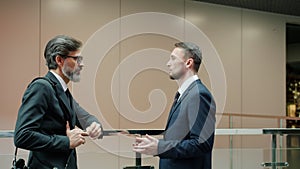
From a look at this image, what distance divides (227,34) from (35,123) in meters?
6.27

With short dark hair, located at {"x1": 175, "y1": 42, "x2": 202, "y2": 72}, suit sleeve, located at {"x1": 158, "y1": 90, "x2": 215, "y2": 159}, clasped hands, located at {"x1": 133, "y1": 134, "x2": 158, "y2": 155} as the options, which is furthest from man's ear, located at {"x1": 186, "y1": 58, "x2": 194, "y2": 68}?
clasped hands, located at {"x1": 133, "y1": 134, "x2": 158, "y2": 155}

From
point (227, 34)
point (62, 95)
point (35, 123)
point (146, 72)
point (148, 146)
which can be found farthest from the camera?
point (227, 34)

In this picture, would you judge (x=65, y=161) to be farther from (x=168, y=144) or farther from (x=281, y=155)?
(x=281, y=155)

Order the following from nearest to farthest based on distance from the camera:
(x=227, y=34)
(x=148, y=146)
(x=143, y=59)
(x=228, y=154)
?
(x=148, y=146), (x=228, y=154), (x=143, y=59), (x=227, y=34)

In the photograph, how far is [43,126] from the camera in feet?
5.33

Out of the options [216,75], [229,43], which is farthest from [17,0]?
[229,43]

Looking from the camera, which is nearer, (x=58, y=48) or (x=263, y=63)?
(x=58, y=48)

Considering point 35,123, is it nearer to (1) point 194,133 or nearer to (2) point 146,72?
(1) point 194,133

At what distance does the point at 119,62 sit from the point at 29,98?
16.1 feet

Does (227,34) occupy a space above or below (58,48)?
above

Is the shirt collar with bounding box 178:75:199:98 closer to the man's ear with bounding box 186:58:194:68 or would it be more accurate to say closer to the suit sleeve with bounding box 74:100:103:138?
the man's ear with bounding box 186:58:194:68

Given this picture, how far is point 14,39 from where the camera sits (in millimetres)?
5719

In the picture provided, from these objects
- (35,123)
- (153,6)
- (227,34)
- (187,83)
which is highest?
(153,6)

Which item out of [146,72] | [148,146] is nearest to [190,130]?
[148,146]
